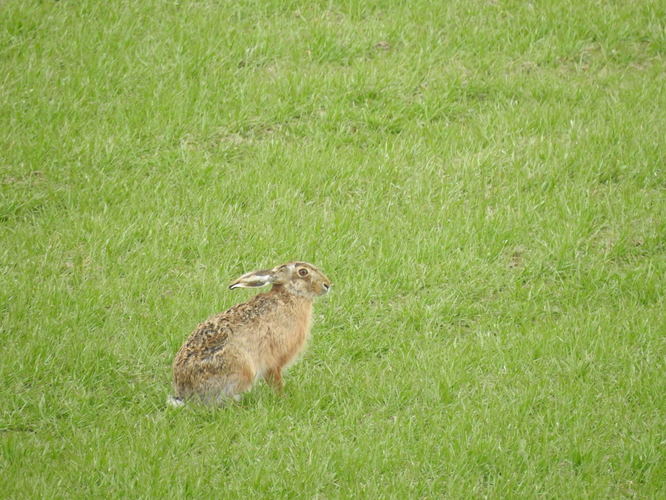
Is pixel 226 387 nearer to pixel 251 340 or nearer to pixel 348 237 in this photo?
pixel 251 340

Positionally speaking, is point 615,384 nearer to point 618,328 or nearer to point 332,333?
point 618,328

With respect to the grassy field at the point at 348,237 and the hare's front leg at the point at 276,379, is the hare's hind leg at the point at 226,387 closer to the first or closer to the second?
the grassy field at the point at 348,237

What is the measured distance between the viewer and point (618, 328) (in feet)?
32.2

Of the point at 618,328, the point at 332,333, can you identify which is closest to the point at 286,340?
the point at 332,333

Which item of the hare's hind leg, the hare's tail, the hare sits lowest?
the hare's tail

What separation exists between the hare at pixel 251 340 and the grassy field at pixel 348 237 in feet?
0.67

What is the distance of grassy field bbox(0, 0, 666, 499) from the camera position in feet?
27.0

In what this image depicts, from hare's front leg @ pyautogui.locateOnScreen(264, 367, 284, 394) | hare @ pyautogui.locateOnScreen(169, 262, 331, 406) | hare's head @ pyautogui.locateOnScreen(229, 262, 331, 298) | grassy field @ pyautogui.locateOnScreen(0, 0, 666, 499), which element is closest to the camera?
grassy field @ pyautogui.locateOnScreen(0, 0, 666, 499)

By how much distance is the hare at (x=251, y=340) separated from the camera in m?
8.77

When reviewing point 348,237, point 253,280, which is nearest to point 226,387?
point 253,280

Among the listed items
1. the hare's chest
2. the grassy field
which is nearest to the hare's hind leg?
the grassy field

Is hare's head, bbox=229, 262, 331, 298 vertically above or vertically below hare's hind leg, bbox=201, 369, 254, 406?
above

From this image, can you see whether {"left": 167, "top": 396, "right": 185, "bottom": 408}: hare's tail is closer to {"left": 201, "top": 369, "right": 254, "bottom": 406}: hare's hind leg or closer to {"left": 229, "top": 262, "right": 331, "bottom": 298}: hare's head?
{"left": 201, "top": 369, "right": 254, "bottom": 406}: hare's hind leg

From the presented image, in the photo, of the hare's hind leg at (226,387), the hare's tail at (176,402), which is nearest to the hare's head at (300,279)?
the hare's hind leg at (226,387)
